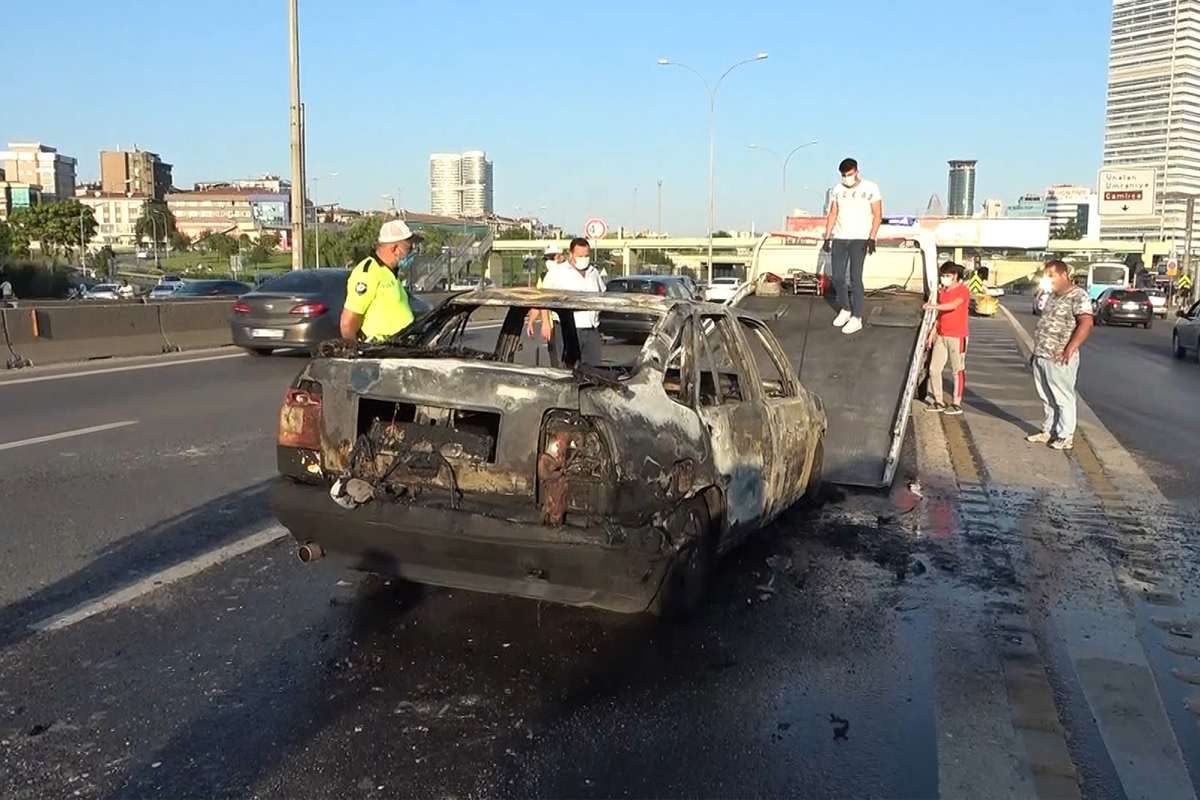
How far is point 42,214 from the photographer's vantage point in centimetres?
7119

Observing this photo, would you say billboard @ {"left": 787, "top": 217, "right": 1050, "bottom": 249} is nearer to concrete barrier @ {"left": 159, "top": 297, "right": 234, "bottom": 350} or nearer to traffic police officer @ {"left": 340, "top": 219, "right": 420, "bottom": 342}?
concrete barrier @ {"left": 159, "top": 297, "right": 234, "bottom": 350}

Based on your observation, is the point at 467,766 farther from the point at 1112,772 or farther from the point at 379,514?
the point at 1112,772

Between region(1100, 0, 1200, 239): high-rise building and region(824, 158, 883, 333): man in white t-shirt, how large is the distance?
133 m

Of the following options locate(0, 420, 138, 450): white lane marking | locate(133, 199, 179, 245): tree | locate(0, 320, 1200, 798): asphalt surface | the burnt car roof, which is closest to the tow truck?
locate(0, 320, 1200, 798): asphalt surface

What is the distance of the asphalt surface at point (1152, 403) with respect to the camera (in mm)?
9328

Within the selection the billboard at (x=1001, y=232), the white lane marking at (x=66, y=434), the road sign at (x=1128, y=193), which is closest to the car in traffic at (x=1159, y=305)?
the billboard at (x=1001, y=232)

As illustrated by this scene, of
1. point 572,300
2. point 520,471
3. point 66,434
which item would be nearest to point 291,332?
point 66,434

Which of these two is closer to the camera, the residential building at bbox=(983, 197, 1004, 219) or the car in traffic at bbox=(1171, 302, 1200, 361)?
the car in traffic at bbox=(1171, 302, 1200, 361)

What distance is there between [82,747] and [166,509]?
3.37m

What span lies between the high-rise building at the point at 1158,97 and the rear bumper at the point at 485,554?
140 m

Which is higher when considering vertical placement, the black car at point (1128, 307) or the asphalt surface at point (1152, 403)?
the black car at point (1128, 307)

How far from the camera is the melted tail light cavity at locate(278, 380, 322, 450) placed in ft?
15.8

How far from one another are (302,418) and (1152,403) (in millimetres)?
12767

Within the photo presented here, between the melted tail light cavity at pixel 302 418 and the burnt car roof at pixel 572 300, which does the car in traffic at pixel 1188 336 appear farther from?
the melted tail light cavity at pixel 302 418
